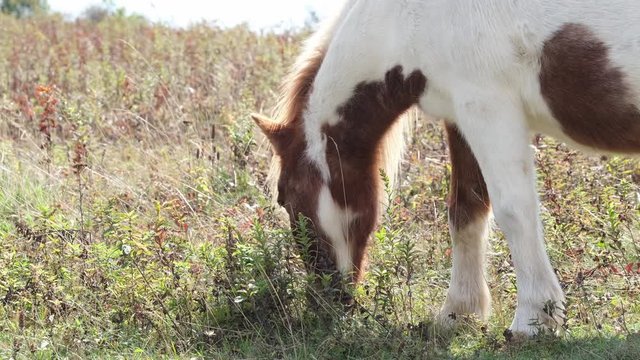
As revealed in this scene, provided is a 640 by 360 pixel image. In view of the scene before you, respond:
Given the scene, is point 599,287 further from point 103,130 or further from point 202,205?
point 103,130

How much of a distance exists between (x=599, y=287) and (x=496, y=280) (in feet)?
1.76

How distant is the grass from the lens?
4.34 metres

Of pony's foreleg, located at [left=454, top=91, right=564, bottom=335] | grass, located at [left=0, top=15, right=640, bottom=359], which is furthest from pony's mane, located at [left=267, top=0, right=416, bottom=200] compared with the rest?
pony's foreleg, located at [left=454, top=91, right=564, bottom=335]

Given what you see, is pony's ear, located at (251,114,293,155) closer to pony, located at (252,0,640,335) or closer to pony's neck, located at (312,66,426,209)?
pony, located at (252,0,640,335)

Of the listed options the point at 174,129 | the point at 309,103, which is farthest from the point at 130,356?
the point at 174,129

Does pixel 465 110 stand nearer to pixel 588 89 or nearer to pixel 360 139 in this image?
pixel 588 89

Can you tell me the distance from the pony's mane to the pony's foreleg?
62 centimetres

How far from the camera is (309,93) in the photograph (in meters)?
4.79

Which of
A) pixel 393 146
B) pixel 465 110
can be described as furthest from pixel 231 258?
pixel 465 110

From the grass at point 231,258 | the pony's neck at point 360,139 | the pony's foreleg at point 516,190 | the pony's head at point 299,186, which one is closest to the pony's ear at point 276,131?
the pony's head at point 299,186

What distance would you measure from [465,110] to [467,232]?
999 mm

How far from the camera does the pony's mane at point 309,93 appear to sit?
4.77 metres

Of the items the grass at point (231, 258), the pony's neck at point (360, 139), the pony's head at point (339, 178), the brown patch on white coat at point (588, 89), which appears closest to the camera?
the brown patch on white coat at point (588, 89)

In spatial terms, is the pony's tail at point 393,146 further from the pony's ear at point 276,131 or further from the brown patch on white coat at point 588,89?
the brown patch on white coat at point 588,89
